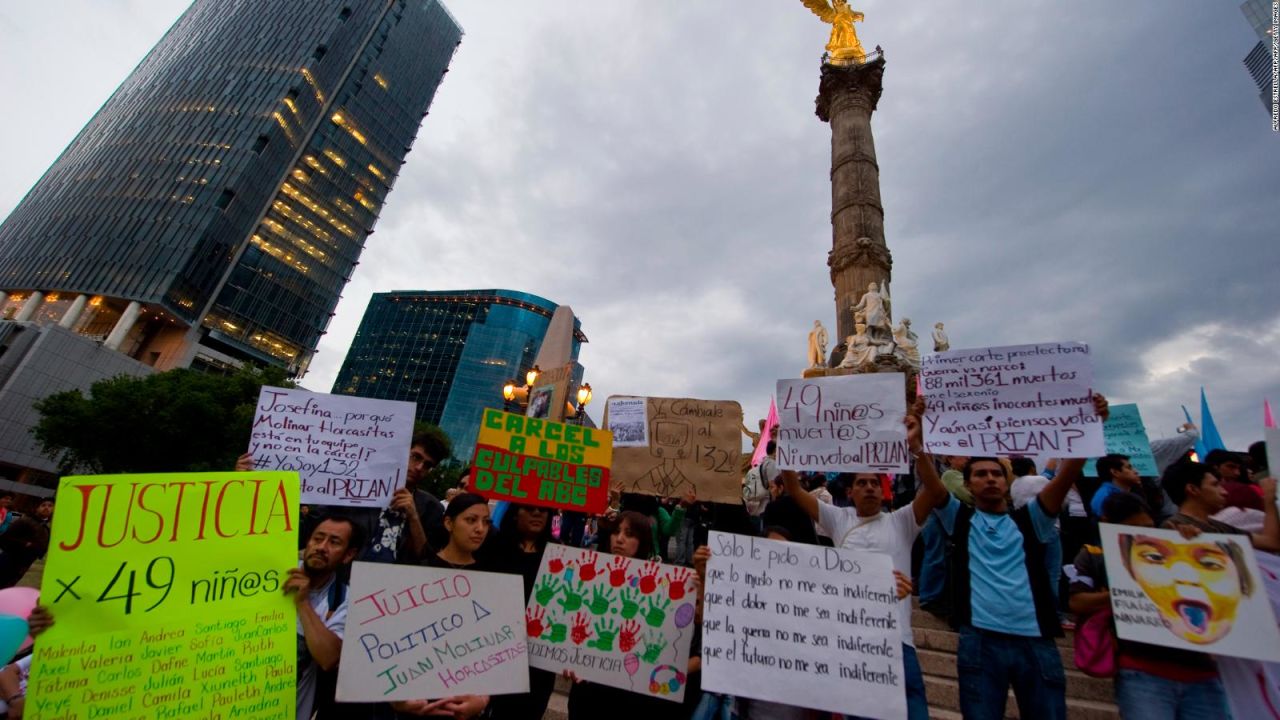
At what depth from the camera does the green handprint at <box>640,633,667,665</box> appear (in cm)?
313

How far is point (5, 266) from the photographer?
52.5 m

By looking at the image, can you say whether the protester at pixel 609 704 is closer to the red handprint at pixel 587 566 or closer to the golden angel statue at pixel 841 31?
the red handprint at pixel 587 566

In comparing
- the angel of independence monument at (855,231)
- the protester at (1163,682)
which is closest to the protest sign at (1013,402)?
the protester at (1163,682)

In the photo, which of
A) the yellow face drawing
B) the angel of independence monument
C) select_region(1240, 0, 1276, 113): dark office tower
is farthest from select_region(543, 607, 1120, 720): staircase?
select_region(1240, 0, 1276, 113): dark office tower

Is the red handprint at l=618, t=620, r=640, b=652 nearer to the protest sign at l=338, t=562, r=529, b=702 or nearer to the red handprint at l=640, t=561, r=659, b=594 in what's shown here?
the red handprint at l=640, t=561, r=659, b=594

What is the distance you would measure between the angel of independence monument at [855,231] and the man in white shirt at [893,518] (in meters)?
15.9

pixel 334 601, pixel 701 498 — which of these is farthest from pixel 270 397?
pixel 701 498

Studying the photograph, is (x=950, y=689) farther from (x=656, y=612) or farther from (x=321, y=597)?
(x=321, y=597)

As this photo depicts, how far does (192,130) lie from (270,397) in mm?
71726

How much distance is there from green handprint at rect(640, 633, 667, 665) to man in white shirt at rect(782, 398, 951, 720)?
4.18 ft

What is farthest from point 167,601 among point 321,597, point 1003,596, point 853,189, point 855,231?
point 853,189

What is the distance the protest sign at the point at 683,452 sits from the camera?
18.7 ft

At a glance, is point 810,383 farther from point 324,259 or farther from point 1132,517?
point 324,259

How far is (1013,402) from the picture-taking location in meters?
3.50
